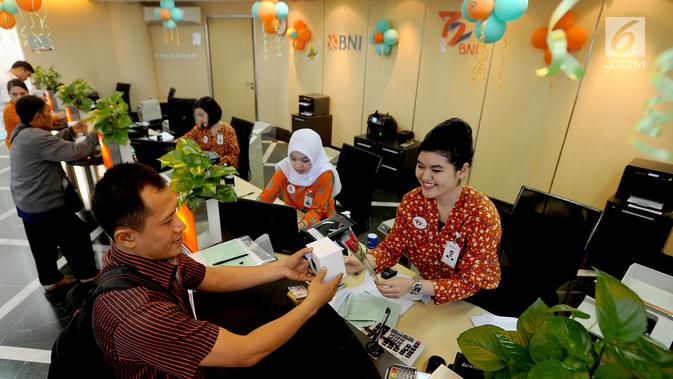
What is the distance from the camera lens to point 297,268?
1482 millimetres

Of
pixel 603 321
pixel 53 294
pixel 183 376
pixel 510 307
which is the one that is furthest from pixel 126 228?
pixel 53 294

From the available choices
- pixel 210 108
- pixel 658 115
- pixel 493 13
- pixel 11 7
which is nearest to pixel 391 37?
pixel 493 13

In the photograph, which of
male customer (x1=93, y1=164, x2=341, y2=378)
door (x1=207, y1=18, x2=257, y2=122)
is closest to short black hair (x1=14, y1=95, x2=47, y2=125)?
male customer (x1=93, y1=164, x2=341, y2=378)

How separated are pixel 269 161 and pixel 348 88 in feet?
6.17

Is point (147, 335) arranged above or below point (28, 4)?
below

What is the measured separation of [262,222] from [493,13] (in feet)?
8.91

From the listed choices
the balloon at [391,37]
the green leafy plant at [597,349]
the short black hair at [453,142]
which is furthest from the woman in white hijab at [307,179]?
the balloon at [391,37]

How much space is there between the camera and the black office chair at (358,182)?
274 centimetres

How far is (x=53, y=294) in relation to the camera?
2.74 meters

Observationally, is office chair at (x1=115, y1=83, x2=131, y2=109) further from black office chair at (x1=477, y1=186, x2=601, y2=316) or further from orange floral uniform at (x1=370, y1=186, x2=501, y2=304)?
black office chair at (x1=477, y1=186, x2=601, y2=316)

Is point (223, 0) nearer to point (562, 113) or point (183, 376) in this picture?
point (562, 113)

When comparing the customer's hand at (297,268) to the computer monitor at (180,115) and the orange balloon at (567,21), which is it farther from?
the computer monitor at (180,115)

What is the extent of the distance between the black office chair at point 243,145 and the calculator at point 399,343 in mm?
2945

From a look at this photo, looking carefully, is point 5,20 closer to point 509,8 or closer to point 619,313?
point 509,8
